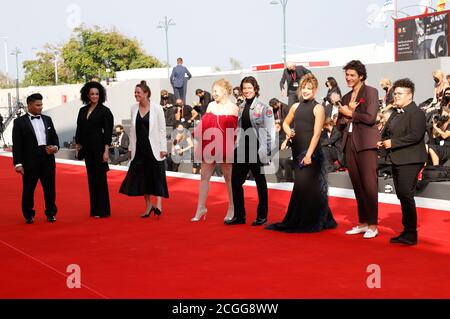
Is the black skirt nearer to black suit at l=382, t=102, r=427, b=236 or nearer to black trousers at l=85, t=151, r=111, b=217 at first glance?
black trousers at l=85, t=151, r=111, b=217

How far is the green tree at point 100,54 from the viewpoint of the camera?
73625 millimetres

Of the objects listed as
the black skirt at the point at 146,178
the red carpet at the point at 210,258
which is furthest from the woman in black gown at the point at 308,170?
the black skirt at the point at 146,178

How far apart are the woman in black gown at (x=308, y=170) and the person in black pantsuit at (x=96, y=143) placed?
2.63 meters

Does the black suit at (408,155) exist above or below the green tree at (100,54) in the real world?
below

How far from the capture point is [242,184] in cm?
866

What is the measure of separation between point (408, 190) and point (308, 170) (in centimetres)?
137

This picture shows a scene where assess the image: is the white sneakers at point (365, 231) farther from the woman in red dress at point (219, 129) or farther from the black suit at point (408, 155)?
the woman in red dress at point (219, 129)

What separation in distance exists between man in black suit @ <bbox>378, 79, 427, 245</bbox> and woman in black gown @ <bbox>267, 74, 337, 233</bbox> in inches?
40.0

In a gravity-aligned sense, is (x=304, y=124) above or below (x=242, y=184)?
above

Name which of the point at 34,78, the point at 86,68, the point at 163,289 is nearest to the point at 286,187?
the point at 163,289

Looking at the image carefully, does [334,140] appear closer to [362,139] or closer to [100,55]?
[362,139]

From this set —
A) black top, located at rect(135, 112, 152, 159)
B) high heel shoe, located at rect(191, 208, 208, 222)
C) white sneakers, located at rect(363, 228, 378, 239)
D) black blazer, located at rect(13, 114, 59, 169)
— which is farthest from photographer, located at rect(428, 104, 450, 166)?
black blazer, located at rect(13, 114, 59, 169)

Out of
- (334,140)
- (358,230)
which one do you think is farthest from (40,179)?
(334,140)
